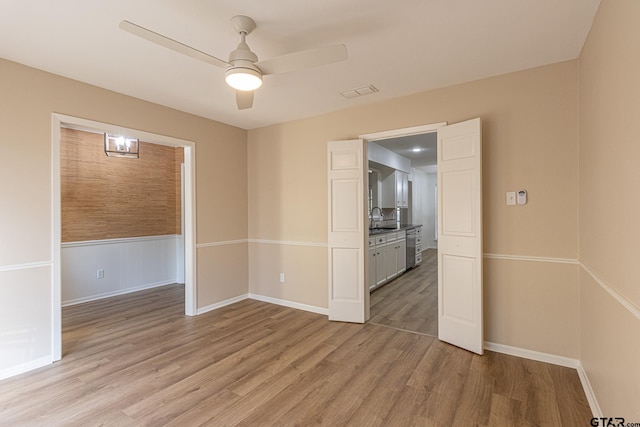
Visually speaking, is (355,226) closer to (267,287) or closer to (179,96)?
(267,287)

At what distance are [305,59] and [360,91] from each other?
1446mm

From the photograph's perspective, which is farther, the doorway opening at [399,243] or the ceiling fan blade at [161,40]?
the doorway opening at [399,243]

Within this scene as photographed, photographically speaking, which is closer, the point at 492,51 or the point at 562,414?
the point at 562,414

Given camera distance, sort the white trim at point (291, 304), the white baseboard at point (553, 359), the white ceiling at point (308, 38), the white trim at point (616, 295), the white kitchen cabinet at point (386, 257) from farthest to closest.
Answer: the white kitchen cabinet at point (386, 257) < the white trim at point (291, 304) < the white baseboard at point (553, 359) < the white ceiling at point (308, 38) < the white trim at point (616, 295)

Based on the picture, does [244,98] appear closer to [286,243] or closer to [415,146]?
[286,243]

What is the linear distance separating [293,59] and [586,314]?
9.32ft

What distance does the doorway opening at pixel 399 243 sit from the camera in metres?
3.74

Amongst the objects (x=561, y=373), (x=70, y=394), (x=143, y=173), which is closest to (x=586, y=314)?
(x=561, y=373)

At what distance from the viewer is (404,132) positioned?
3.43 metres

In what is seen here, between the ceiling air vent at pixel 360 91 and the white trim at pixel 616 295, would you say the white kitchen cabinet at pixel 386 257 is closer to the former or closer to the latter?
the ceiling air vent at pixel 360 91

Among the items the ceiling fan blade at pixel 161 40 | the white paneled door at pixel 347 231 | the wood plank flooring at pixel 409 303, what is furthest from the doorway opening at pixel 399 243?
the ceiling fan blade at pixel 161 40

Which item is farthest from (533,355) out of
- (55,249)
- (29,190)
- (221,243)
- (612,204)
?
(29,190)

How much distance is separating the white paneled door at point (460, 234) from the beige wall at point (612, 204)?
0.75m

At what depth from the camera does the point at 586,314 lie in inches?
91.4
